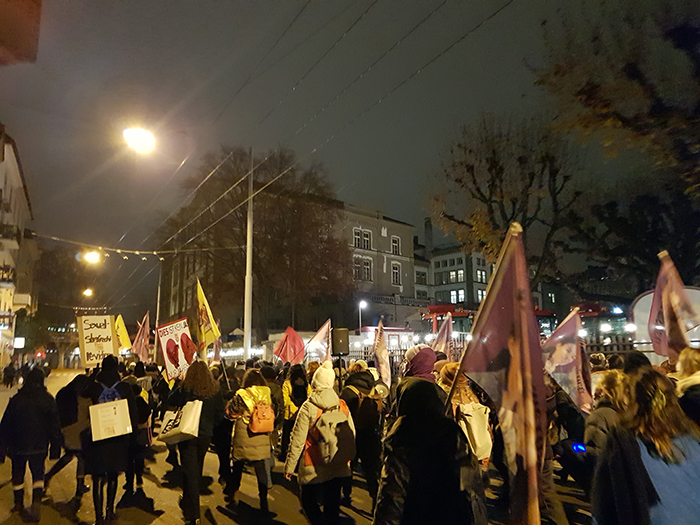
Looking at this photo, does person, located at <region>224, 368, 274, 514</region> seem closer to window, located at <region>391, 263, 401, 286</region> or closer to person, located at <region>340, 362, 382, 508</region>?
person, located at <region>340, 362, 382, 508</region>

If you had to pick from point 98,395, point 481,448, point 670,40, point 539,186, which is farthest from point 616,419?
point 539,186

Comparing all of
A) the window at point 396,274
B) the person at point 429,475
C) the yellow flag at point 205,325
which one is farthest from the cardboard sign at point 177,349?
the window at point 396,274

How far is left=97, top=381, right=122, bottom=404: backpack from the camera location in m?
5.86

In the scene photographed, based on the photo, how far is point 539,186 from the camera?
20344 mm

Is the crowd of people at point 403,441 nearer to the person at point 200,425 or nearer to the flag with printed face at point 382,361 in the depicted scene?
the person at point 200,425

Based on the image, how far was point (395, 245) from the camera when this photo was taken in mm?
59000

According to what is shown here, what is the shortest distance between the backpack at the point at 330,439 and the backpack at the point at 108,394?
2395mm

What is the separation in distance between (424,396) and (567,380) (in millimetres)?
4273

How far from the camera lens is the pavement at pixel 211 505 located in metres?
6.31

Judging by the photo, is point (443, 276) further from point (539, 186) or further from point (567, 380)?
point (567, 380)

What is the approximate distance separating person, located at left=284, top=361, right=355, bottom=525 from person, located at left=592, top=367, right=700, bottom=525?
2712mm

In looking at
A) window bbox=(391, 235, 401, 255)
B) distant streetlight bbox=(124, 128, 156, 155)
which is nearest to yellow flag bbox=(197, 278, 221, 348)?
distant streetlight bbox=(124, 128, 156, 155)

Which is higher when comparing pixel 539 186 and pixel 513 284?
pixel 539 186

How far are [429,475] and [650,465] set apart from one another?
3.93ft
